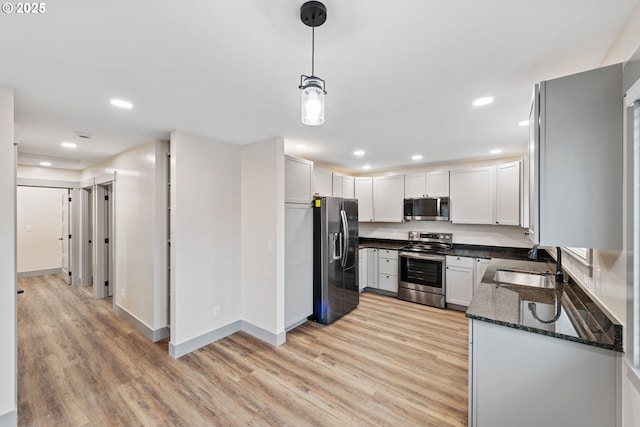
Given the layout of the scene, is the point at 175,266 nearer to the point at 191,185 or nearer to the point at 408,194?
the point at 191,185

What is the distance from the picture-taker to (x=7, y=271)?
1.92 m

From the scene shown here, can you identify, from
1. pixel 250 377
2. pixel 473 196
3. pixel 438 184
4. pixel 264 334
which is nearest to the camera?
pixel 250 377

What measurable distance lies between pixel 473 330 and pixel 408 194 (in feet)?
11.9

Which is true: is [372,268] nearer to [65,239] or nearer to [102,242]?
[102,242]

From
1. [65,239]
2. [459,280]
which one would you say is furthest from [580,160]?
[65,239]

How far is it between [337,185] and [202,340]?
3246mm

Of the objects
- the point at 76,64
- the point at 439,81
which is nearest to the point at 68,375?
the point at 76,64

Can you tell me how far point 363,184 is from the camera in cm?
551

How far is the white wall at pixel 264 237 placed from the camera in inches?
124

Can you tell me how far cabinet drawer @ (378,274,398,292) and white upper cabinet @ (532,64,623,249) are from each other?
3604mm

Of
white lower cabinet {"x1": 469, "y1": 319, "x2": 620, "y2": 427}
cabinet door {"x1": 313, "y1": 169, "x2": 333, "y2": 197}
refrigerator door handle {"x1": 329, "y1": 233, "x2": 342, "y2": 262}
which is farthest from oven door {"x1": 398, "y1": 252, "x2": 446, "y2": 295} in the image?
white lower cabinet {"x1": 469, "y1": 319, "x2": 620, "y2": 427}

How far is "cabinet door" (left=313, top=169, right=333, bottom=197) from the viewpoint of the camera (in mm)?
4430

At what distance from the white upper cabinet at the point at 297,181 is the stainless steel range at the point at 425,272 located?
2178 mm

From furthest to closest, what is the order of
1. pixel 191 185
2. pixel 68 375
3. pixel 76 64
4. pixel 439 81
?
pixel 191 185
pixel 68 375
pixel 439 81
pixel 76 64
